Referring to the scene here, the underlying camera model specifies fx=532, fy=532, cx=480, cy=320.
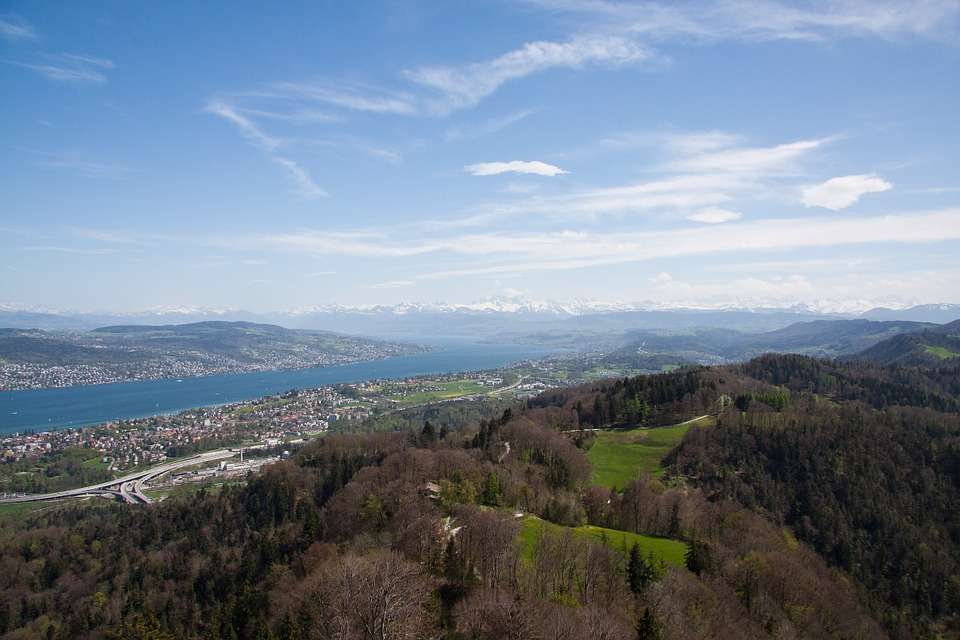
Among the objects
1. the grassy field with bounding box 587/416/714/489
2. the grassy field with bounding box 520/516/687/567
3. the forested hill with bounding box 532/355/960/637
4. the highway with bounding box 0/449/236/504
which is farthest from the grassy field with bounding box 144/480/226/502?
the grassy field with bounding box 520/516/687/567

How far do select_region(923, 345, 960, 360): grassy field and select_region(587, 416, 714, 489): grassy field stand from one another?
145 m

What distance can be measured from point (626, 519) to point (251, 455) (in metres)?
95.7

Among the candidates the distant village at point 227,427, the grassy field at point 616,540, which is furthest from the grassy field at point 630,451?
the distant village at point 227,427

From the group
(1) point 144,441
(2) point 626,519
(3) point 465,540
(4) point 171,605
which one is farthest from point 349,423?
(3) point 465,540

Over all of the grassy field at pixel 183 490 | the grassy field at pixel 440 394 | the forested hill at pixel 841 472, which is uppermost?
the forested hill at pixel 841 472

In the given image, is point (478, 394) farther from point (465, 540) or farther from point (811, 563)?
point (465, 540)

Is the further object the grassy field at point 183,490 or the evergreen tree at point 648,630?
the grassy field at point 183,490

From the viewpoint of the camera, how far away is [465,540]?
94.8 ft

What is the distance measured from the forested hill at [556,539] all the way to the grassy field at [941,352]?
10640cm

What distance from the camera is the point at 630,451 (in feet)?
224

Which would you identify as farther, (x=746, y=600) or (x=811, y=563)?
(x=811, y=563)

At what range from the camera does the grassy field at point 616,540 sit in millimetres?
34188

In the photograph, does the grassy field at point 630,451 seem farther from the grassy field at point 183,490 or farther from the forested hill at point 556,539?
the grassy field at point 183,490

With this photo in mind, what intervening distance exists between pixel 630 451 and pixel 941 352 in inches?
6749
